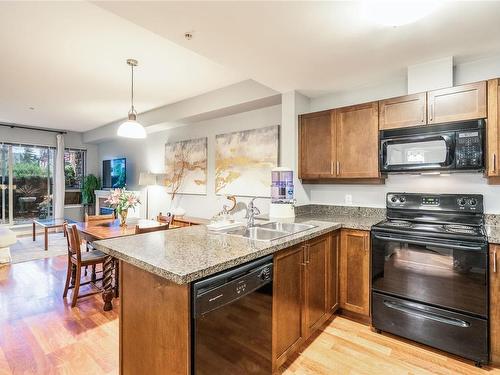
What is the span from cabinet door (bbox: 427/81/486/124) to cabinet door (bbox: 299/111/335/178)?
927 millimetres

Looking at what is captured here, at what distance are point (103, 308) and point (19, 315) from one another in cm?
76

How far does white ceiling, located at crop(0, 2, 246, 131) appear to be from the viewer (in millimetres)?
2184

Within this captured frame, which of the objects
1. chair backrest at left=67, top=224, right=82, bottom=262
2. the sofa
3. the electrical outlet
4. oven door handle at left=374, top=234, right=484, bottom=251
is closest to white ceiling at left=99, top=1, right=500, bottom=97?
the electrical outlet

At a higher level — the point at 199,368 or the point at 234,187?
the point at 234,187

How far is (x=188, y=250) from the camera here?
157 cm

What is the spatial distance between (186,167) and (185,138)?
0.56 metres

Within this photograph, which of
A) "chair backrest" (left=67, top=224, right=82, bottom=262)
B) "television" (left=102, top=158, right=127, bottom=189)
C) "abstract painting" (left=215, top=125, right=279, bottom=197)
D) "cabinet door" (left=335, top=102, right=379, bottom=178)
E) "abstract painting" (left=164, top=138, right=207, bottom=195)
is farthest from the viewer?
"television" (left=102, top=158, right=127, bottom=189)

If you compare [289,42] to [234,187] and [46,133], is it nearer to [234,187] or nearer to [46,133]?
[234,187]

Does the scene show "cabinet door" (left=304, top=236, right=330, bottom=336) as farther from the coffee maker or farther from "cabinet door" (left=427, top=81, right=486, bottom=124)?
"cabinet door" (left=427, top=81, right=486, bottom=124)

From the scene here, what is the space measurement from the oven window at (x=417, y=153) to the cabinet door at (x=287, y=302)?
137 centimetres

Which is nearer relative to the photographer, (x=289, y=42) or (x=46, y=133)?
(x=289, y=42)

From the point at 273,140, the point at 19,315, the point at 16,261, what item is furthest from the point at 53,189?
the point at 273,140

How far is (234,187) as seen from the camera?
4184mm

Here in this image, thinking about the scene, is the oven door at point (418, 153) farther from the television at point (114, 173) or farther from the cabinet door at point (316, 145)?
the television at point (114, 173)
